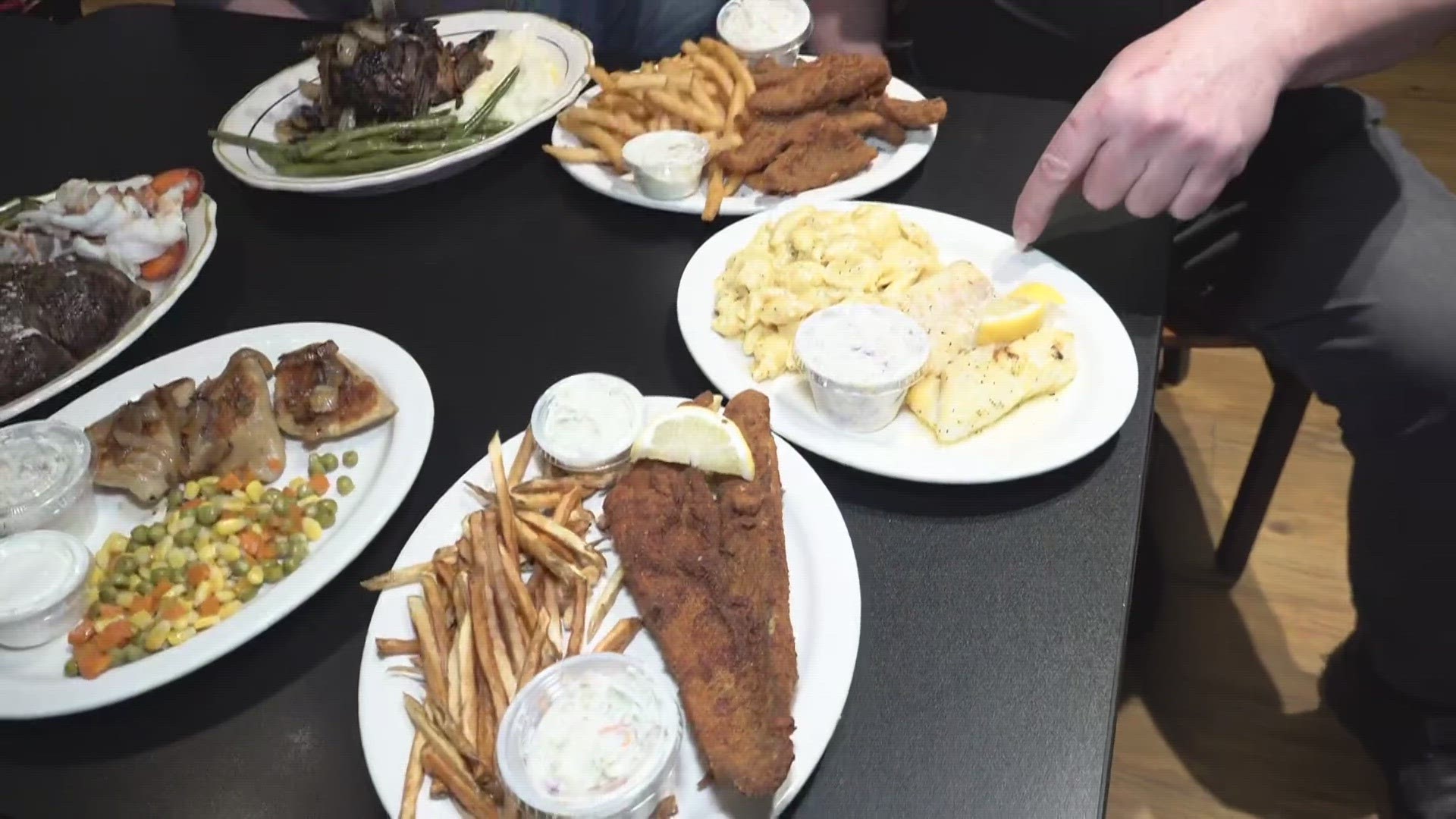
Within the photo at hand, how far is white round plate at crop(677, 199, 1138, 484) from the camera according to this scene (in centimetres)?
162

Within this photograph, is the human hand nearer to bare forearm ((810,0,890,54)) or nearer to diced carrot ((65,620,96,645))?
bare forearm ((810,0,890,54))

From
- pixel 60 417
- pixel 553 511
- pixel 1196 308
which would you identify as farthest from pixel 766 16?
pixel 60 417

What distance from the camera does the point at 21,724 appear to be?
146 cm

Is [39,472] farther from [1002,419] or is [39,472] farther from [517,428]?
[1002,419]

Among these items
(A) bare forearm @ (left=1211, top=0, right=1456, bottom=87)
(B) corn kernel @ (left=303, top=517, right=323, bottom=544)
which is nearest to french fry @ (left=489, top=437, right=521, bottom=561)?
(B) corn kernel @ (left=303, top=517, right=323, bottom=544)

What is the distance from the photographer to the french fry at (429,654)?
1.33m

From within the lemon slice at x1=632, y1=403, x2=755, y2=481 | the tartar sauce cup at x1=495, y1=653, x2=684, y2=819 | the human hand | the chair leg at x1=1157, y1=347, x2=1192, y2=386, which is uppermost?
the human hand

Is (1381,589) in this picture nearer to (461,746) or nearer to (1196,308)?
(1196,308)

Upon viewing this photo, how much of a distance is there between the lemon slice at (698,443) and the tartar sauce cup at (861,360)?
222 mm

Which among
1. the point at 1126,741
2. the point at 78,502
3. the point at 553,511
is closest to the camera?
the point at 553,511

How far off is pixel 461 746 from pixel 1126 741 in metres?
1.99

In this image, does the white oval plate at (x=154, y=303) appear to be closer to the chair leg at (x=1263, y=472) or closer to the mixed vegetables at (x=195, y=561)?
the mixed vegetables at (x=195, y=561)

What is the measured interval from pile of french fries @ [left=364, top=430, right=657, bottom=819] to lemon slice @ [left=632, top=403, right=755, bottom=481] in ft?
0.43

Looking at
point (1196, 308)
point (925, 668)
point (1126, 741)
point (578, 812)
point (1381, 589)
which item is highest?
point (578, 812)
